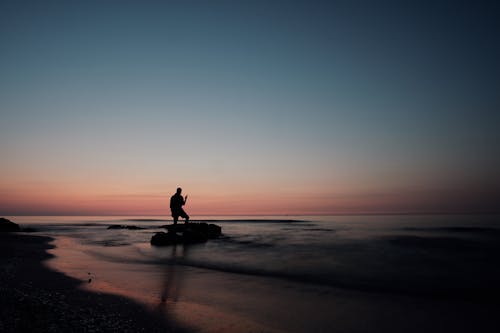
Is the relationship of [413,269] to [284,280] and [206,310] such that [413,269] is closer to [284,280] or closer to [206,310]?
[284,280]

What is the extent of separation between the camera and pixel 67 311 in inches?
208

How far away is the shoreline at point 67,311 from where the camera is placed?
4582mm

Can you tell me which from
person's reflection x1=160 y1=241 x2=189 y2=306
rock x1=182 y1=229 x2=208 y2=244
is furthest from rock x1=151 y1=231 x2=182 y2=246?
person's reflection x1=160 y1=241 x2=189 y2=306

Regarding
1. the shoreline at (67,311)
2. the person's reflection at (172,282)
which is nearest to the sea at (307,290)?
the person's reflection at (172,282)

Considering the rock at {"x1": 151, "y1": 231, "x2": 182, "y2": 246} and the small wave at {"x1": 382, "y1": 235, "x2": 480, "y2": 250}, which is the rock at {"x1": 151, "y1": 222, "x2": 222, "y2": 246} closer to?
the rock at {"x1": 151, "y1": 231, "x2": 182, "y2": 246}

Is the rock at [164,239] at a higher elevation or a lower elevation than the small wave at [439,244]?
higher

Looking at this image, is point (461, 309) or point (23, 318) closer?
point (23, 318)

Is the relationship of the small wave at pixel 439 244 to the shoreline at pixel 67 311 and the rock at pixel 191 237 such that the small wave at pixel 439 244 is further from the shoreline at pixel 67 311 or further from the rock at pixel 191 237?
the shoreline at pixel 67 311

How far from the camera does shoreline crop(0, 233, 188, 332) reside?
15.0 feet

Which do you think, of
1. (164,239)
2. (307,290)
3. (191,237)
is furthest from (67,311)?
(191,237)

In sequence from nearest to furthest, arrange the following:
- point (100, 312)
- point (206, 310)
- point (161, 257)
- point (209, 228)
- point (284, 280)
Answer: point (100, 312)
point (206, 310)
point (284, 280)
point (161, 257)
point (209, 228)

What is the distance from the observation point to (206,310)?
19.4 feet

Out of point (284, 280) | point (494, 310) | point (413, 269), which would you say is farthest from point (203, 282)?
point (413, 269)

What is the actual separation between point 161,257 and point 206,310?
28.8 ft
